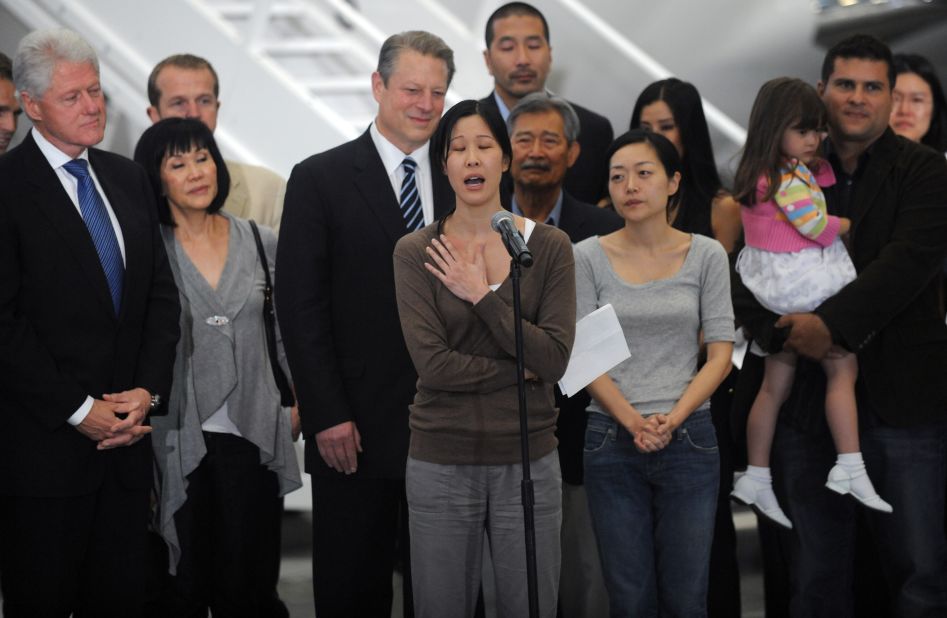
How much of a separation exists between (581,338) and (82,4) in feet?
12.8

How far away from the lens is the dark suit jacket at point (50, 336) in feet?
9.84

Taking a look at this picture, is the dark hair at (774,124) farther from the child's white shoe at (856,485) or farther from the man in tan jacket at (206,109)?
the man in tan jacket at (206,109)

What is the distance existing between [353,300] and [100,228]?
26.9 inches

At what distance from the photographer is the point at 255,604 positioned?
378 centimetres

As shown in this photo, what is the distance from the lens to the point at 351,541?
11.4 ft

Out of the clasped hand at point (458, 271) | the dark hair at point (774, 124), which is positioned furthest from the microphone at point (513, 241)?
the dark hair at point (774, 124)

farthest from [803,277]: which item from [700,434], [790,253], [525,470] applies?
[525,470]

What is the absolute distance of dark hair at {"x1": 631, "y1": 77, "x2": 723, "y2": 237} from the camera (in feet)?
13.0

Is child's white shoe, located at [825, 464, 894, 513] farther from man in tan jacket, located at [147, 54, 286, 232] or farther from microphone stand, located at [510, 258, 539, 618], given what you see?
man in tan jacket, located at [147, 54, 286, 232]

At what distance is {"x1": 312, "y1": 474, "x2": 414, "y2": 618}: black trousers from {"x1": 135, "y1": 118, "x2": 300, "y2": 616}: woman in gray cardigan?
1.05 feet

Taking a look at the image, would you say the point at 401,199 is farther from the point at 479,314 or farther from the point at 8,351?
the point at 8,351

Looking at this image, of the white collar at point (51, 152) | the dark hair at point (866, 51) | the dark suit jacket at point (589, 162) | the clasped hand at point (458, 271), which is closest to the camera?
the clasped hand at point (458, 271)

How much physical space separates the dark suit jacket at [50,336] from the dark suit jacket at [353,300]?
438 millimetres

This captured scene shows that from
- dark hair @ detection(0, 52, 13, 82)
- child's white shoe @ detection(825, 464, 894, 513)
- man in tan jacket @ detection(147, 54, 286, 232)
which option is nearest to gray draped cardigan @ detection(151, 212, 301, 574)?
man in tan jacket @ detection(147, 54, 286, 232)
